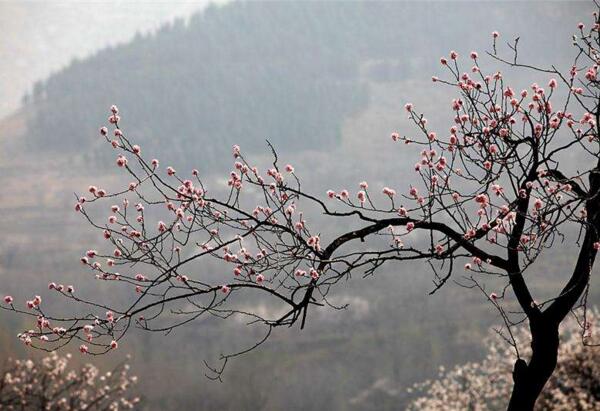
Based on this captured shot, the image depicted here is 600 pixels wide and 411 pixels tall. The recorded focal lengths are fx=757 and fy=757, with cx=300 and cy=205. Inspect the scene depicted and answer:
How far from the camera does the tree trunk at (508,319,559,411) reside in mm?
9461

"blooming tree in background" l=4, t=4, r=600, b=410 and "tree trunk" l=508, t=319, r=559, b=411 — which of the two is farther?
"tree trunk" l=508, t=319, r=559, b=411

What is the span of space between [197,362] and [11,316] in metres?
48.2

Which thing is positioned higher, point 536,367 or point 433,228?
point 433,228

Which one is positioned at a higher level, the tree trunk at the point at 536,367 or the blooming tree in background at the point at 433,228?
the blooming tree in background at the point at 433,228

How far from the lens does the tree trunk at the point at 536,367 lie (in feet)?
31.0

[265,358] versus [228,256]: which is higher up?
[265,358]

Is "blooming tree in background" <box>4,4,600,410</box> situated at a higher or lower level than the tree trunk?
higher

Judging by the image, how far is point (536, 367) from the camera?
9523mm

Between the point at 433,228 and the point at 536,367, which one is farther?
the point at 536,367

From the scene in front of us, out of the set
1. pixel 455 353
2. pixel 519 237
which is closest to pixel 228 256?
pixel 519 237

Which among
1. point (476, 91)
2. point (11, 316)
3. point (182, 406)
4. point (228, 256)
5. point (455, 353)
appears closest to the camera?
point (228, 256)

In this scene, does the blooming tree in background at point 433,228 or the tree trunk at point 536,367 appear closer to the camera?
the blooming tree in background at point 433,228

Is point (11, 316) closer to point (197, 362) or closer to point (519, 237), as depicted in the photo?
point (197, 362)

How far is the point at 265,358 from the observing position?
19675 centimetres
